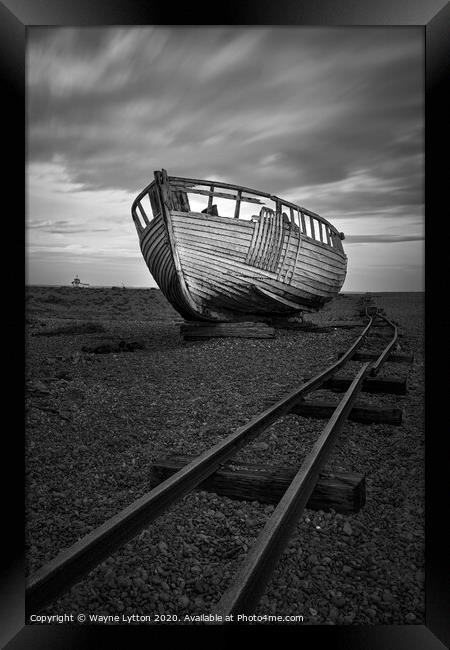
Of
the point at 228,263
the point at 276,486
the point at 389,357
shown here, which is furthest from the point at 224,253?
the point at 276,486

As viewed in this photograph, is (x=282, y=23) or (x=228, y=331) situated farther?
(x=228, y=331)

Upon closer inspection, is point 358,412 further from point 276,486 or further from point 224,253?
point 224,253

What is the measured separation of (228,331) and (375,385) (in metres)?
4.82

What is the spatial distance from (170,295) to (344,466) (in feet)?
25.4

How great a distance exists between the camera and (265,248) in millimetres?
10102

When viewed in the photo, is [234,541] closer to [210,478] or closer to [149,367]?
[210,478]

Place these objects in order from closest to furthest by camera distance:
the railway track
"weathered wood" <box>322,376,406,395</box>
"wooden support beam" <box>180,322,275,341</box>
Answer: the railway track → "weathered wood" <box>322,376,406,395</box> → "wooden support beam" <box>180,322,275,341</box>

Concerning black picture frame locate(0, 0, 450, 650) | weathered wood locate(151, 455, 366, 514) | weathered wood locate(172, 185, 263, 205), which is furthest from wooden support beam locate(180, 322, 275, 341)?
black picture frame locate(0, 0, 450, 650)

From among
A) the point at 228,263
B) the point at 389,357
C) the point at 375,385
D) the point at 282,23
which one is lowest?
the point at 375,385

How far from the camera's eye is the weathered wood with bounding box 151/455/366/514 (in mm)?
2566

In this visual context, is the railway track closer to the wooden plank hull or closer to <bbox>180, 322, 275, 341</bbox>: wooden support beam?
<bbox>180, 322, 275, 341</bbox>: wooden support beam

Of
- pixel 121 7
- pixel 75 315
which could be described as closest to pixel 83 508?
pixel 121 7

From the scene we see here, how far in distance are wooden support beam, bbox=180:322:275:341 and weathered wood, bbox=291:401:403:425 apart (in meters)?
5.27

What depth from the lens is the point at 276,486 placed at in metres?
2.64
